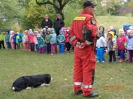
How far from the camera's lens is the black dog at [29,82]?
7223 mm

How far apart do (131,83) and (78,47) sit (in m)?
2.31

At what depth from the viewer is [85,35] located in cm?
596

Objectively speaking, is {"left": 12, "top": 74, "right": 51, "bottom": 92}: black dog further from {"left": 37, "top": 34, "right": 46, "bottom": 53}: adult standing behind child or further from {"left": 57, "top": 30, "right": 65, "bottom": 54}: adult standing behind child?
{"left": 37, "top": 34, "right": 46, "bottom": 53}: adult standing behind child

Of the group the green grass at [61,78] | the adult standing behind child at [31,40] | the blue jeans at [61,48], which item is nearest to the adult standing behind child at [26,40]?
the adult standing behind child at [31,40]

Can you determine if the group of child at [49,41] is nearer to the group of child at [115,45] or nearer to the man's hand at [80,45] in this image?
the group of child at [115,45]

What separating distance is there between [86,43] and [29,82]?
2.20m

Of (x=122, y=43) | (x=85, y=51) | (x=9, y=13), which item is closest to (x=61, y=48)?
(x=122, y=43)

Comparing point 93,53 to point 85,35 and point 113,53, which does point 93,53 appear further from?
point 113,53

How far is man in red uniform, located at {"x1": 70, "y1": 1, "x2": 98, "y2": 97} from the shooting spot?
596cm

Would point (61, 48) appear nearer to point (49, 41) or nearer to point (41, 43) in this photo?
point (49, 41)

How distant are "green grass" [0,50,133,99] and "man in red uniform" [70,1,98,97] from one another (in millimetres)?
→ 513

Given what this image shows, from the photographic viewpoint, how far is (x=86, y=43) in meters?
6.04

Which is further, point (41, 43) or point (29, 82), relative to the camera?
point (41, 43)

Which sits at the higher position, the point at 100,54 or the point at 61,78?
the point at 100,54
